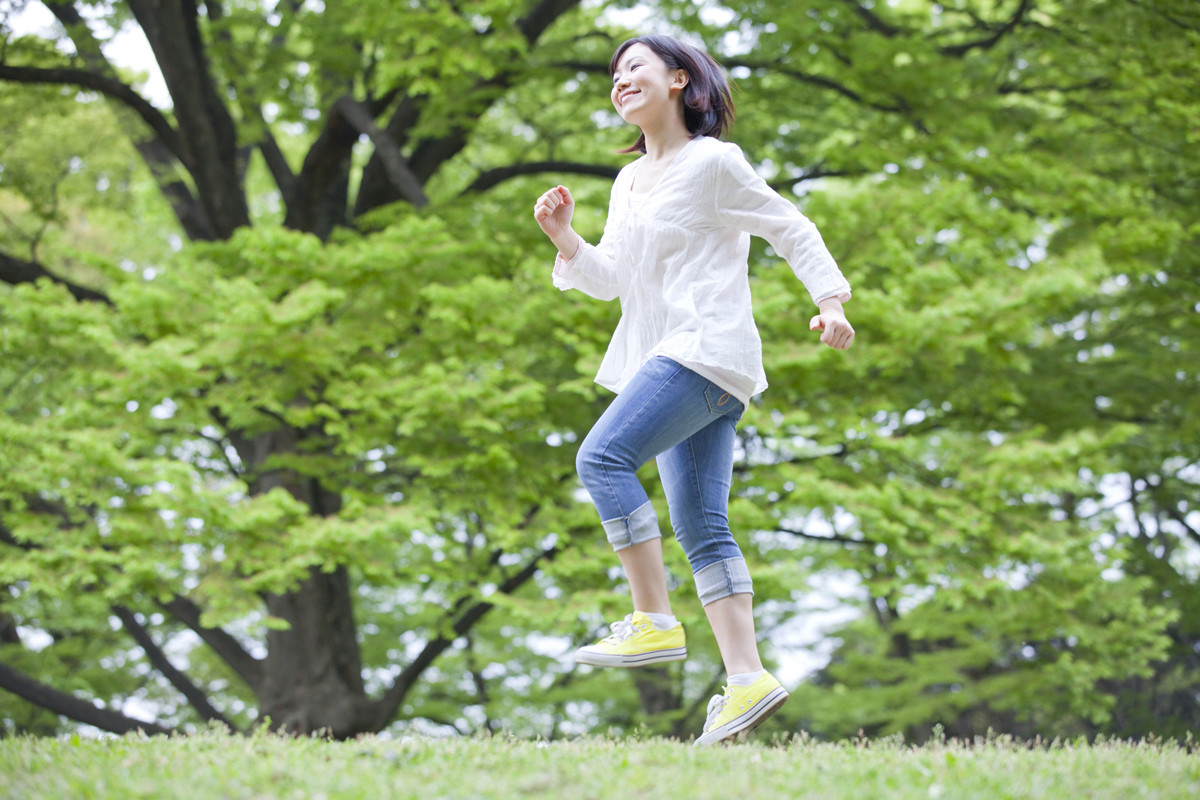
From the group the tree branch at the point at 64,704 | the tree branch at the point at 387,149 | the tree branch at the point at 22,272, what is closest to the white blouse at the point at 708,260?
the tree branch at the point at 387,149

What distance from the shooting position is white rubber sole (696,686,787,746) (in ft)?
9.87

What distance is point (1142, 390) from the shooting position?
10.4 metres

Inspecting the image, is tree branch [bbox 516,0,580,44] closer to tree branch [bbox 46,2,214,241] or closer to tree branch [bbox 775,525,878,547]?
tree branch [bbox 46,2,214,241]

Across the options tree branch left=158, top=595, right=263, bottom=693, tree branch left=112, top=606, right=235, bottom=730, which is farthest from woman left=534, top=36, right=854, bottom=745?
tree branch left=112, top=606, right=235, bottom=730

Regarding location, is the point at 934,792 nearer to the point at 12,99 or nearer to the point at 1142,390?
the point at 1142,390

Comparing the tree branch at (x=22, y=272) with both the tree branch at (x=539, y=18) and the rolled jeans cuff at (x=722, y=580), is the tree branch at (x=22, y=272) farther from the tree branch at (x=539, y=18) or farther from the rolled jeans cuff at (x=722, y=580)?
the rolled jeans cuff at (x=722, y=580)

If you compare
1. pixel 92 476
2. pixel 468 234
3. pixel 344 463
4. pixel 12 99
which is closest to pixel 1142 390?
pixel 468 234

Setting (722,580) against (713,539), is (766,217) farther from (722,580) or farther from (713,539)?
(722,580)

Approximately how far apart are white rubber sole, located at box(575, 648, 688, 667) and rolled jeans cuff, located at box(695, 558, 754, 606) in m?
0.18

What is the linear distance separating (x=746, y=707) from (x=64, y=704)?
8.29 meters

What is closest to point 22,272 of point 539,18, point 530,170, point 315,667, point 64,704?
point 64,704

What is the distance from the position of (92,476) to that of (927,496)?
6.51 metres

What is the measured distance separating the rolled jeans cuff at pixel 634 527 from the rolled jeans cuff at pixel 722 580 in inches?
8.4

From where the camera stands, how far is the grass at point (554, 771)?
2275 millimetres
